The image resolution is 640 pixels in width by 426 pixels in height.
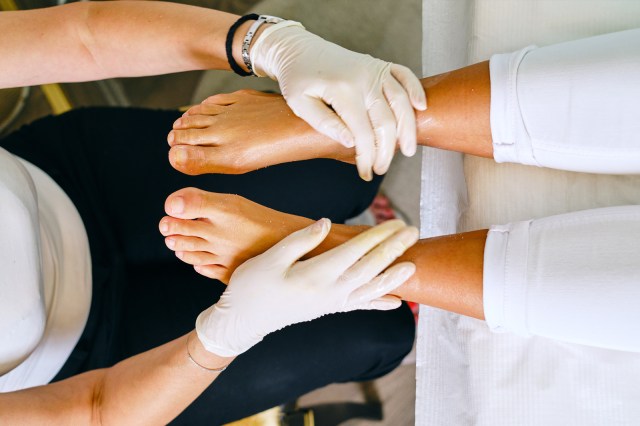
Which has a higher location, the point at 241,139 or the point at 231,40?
the point at 231,40

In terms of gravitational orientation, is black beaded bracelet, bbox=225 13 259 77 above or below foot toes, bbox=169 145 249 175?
above

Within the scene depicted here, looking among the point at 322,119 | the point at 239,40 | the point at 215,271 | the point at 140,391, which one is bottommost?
the point at 140,391

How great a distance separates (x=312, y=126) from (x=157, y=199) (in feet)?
1.03

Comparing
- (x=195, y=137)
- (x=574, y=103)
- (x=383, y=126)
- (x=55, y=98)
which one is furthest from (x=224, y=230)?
(x=55, y=98)

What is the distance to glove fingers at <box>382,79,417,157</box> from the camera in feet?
2.61

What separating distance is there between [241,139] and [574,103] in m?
0.46

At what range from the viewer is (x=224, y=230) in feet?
2.58

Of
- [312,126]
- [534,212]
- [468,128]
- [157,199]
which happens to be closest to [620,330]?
[534,212]

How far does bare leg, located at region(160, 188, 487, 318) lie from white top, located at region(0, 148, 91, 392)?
0.18 metres

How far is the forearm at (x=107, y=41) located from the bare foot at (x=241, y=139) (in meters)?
0.10

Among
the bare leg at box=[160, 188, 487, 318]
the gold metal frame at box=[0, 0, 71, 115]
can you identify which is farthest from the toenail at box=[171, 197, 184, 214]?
the gold metal frame at box=[0, 0, 71, 115]

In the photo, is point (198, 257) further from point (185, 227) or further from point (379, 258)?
point (379, 258)

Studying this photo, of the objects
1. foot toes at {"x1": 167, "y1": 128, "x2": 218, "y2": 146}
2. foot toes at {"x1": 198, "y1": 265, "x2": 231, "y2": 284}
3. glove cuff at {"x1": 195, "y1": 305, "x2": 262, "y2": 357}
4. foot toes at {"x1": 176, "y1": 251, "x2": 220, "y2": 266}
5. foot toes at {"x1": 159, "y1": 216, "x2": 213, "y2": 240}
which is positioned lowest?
glove cuff at {"x1": 195, "y1": 305, "x2": 262, "y2": 357}

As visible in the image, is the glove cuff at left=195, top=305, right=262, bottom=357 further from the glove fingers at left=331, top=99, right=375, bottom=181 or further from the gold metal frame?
the gold metal frame
